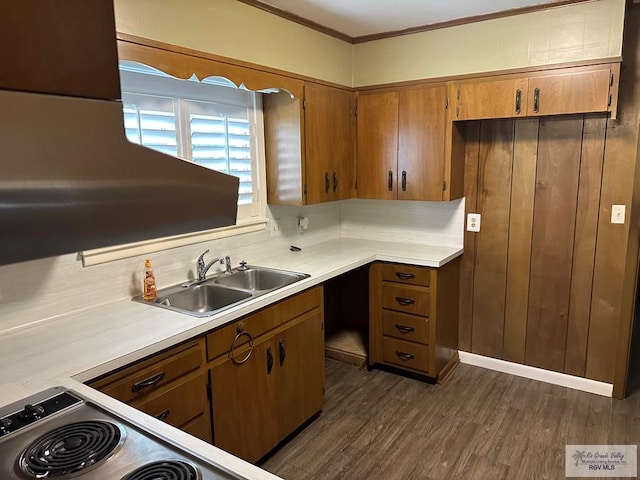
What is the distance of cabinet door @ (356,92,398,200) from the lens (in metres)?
3.24

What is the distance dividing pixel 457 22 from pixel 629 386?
265 centimetres

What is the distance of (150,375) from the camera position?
5.57 feet

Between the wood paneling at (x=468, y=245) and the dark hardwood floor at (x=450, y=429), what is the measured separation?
1.19ft

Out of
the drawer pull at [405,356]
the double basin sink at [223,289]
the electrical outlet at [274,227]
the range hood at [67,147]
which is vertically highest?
the range hood at [67,147]

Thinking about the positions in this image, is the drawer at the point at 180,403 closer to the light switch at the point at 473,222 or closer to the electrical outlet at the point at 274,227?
the electrical outlet at the point at 274,227

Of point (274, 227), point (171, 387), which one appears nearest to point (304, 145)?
point (274, 227)

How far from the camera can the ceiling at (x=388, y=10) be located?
2.62 m

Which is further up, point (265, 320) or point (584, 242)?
point (584, 242)

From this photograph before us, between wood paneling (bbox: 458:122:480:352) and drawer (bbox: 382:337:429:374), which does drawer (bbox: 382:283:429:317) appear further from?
wood paneling (bbox: 458:122:480:352)

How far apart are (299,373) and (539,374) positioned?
1.78 m

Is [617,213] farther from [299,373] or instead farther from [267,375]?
[267,375]

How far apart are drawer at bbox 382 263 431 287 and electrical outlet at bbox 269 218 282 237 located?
77 cm

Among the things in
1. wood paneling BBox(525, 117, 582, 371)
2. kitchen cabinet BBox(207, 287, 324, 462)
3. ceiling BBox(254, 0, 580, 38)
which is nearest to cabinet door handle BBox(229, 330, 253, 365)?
kitchen cabinet BBox(207, 287, 324, 462)

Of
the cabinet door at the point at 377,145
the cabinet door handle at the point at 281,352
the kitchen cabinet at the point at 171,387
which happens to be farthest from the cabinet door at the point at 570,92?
A: the kitchen cabinet at the point at 171,387
